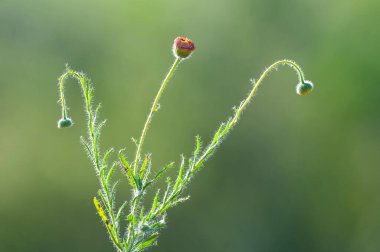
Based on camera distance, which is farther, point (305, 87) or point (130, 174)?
point (305, 87)

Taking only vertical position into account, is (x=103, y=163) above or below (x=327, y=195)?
below

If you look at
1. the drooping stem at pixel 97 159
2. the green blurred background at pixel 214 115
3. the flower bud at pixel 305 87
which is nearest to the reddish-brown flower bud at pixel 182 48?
the drooping stem at pixel 97 159

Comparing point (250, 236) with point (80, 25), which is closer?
point (250, 236)

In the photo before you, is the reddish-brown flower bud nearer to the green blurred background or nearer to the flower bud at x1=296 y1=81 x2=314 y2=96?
the flower bud at x1=296 y1=81 x2=314 y2=96

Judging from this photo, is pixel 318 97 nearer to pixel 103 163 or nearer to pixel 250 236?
pixel 250 236

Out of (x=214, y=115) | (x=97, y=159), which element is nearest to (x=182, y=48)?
(x=97, y=159)

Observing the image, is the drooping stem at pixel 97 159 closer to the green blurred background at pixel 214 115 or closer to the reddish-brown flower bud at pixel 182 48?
the reddish-brown flower bud at pixel 182 48

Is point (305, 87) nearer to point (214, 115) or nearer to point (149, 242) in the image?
point (149, 242)

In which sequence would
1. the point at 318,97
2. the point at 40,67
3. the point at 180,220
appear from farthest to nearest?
the point at 318,97, the point at 40,67, the point at 180,220

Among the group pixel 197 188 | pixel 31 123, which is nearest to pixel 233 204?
pixel 197 188
